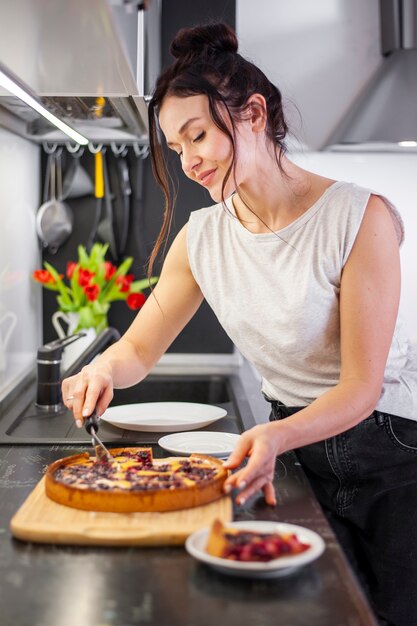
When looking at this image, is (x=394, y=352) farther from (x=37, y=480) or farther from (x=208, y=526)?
(x=37, y=480)

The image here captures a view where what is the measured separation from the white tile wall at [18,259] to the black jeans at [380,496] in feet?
3.44

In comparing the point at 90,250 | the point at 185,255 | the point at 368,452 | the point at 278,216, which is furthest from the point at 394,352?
the point at 90,250

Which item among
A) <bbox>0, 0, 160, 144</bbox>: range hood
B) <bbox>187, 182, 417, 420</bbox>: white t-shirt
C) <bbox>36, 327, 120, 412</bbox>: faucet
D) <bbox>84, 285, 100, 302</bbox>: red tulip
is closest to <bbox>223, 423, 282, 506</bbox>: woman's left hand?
<bbox>187, 182, 417, 420</bbox>: white t-shirt

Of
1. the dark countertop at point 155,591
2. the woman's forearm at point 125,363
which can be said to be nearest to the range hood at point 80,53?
the woman's forearm at point 125,363

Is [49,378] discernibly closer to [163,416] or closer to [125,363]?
[163,416]

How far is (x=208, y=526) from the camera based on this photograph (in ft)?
3.80

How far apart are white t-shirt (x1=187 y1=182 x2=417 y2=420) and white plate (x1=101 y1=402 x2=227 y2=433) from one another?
27cm

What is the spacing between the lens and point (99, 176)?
9.33ft

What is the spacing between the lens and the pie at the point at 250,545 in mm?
1024

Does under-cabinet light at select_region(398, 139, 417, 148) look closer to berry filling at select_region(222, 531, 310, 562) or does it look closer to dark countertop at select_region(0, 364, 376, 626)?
dark countertop at select_region(0, 364, 376, 626)

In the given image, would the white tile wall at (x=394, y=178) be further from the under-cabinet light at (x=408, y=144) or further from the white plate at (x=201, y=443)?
the white plate at (x=201, y=443)

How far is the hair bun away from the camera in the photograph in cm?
156

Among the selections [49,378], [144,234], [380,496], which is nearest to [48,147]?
[144,234]

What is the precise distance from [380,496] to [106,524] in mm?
601
